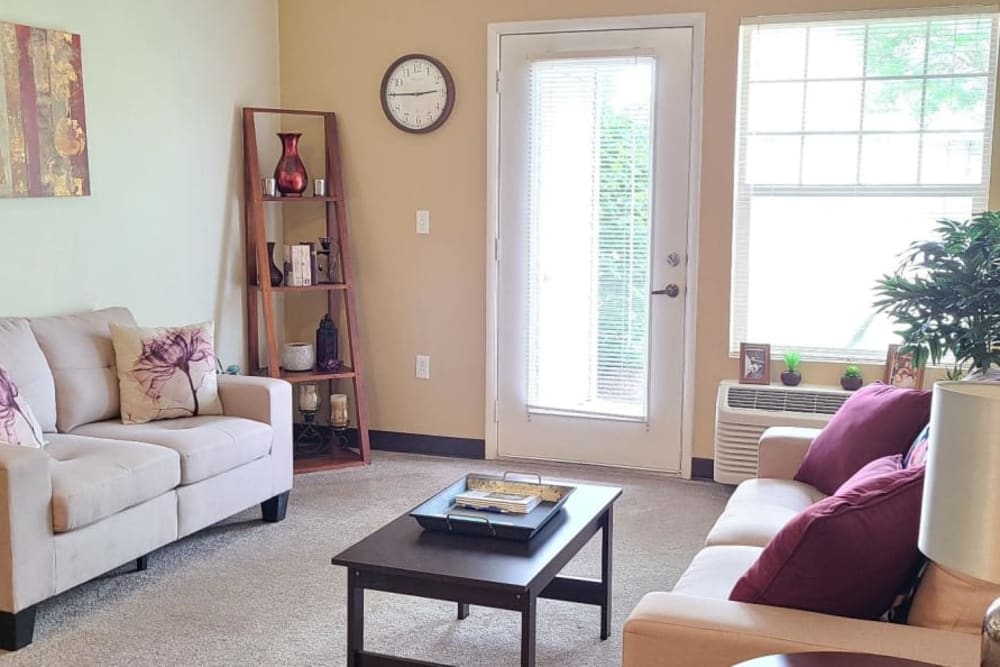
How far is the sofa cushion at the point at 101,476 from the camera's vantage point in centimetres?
312

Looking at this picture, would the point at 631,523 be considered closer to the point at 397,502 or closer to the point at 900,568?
the point at 397,502

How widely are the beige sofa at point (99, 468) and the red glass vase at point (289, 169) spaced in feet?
3.79

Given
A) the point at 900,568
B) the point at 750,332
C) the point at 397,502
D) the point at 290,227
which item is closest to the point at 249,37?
the point at 290,227

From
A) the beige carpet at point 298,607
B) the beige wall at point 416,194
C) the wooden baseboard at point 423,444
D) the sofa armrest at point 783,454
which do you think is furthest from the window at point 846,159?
the wooden baseboard at point 423,444

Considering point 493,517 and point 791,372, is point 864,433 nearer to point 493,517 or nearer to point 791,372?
point 493,517

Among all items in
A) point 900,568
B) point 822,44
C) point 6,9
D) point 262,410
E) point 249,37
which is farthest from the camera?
point 249,37

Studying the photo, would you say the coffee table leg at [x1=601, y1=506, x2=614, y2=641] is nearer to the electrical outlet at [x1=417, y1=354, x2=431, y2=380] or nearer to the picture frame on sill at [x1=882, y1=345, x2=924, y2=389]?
the picture frame on sill at [x1=882, y1=345, x2=924, y2=389]

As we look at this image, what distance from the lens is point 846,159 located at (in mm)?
4512

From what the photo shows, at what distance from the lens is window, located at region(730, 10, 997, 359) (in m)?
4.33

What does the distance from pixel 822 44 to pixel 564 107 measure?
1159mm

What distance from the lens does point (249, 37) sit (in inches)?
204

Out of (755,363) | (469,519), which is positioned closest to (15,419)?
(469,519)

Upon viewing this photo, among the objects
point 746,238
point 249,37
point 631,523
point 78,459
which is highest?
point 249,37

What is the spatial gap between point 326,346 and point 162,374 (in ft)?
4.17
